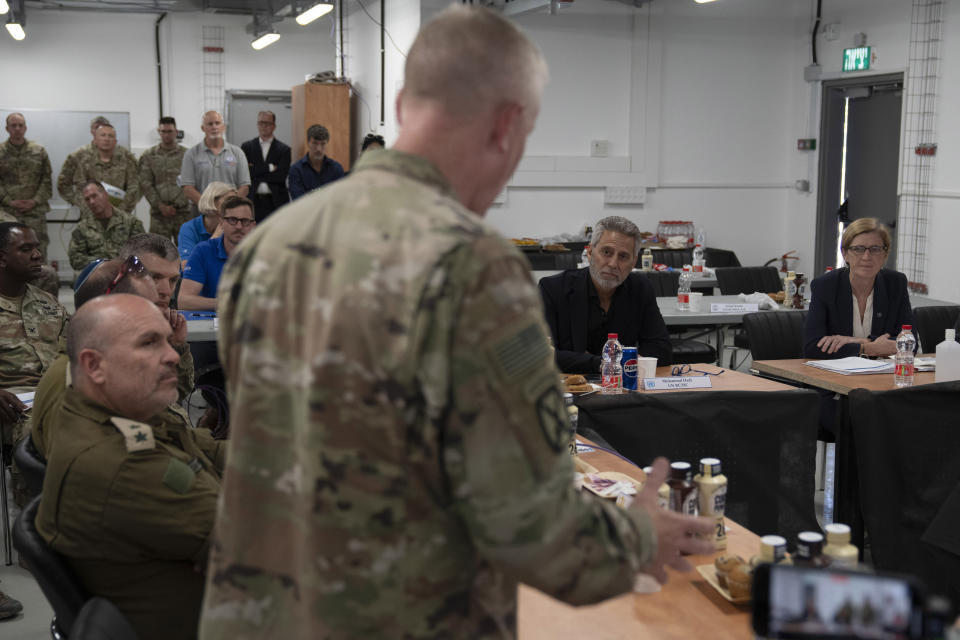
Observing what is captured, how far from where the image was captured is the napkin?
6.22 meters

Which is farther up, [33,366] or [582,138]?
[582,138]

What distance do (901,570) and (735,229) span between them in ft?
27.5

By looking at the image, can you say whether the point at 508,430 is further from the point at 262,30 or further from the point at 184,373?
the point at 262,30

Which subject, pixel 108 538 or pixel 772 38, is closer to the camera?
pixel 108 538

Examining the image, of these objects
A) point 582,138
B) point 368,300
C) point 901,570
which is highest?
point 582,138

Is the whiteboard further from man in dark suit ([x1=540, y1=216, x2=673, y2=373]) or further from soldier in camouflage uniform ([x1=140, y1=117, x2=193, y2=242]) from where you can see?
man in dark suit ([x1=540, y1=216, x2=673, y2=373])

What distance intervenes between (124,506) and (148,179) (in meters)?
8.97

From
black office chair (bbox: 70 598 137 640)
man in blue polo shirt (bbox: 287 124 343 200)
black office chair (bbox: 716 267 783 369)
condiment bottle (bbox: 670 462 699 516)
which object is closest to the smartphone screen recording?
condiment bottle (bbox: 670 462 699 516)

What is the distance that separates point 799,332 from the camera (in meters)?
5.11

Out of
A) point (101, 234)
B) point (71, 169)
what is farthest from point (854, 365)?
point (71, 169)

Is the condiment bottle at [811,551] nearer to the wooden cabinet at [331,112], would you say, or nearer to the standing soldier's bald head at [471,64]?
the standing soldier's bald head at [471,64]

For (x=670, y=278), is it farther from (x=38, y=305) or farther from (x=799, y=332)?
(x=38, y=305)

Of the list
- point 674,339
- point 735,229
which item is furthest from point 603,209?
point 674,339

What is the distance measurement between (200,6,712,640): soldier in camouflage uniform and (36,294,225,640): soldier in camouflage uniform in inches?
35.8
